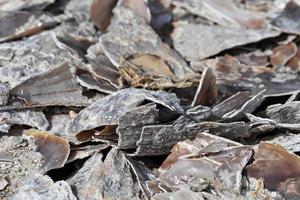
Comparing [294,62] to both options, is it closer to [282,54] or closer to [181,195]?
[282,54]

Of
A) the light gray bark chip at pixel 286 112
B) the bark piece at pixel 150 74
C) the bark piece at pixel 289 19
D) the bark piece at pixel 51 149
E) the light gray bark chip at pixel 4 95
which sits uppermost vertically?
the bark piece at pixel 289 19

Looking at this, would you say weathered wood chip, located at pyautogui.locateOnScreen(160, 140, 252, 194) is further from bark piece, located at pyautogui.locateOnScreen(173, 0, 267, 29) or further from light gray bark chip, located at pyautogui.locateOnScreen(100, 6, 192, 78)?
bark piece, located at pyautogui.locateOnScreen(173, 0, 267, 29)

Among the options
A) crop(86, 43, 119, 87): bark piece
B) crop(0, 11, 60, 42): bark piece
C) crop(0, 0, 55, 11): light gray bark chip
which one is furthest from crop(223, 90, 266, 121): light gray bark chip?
crop(0, 0, 55, 11): light gray bark chip

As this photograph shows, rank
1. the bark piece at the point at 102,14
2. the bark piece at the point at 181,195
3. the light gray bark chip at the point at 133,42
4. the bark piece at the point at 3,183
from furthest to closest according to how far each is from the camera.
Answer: the bark piece at the point at 102,14 → the light gray bark chip at the point at 133,42 → the bark piece at the point at 3,183 → the bark piece at the point at 181,195

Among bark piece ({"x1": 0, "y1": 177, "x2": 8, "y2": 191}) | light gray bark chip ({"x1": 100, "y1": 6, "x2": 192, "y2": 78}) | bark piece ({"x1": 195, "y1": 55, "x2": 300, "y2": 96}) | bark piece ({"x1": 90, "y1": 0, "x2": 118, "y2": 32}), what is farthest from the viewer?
bark piece ({"x1": 90, "y1": 0, "x2": 118, "y2": 32})

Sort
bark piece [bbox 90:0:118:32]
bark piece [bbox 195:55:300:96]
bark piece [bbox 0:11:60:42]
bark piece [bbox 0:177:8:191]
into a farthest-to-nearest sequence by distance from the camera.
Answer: bark piece [bbox 90:0:118:32], bark piece [bbox 0:11:60:42], bark piece [bbox 195:55:300:96], bark piece [bbox 0:177:8:191]

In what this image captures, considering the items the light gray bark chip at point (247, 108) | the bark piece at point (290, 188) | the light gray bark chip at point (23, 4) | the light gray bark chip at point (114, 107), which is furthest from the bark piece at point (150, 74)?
the light gray bark chip at point (23, 4)

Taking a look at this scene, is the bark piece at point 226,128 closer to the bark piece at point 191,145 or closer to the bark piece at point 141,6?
the bark piece at point 191,145
